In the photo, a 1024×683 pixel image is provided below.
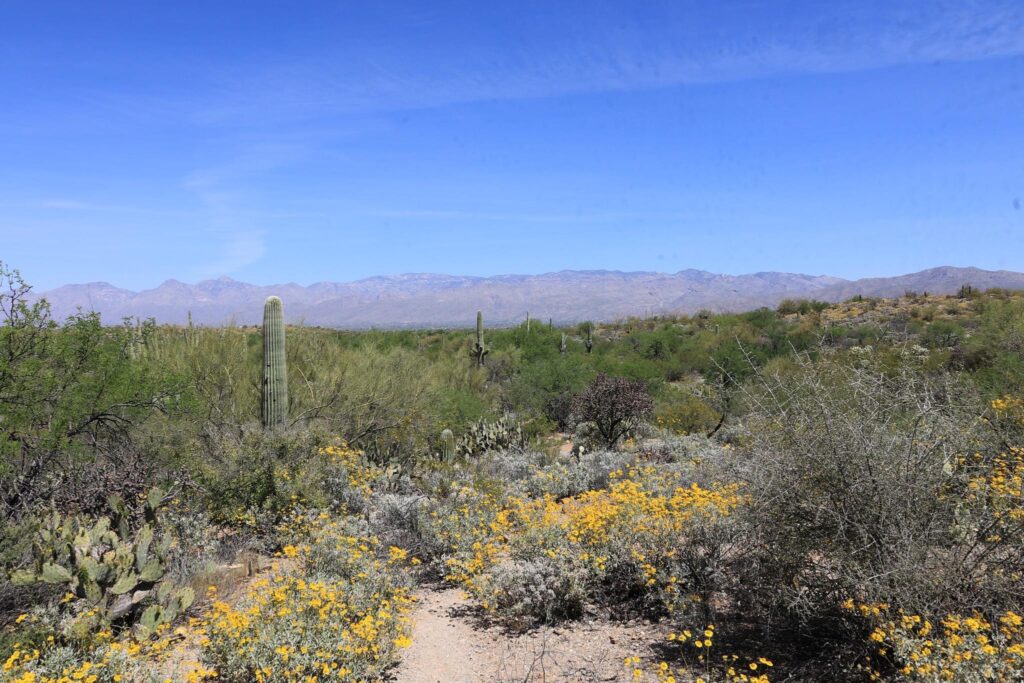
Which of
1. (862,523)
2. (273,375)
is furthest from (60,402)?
(862,523)

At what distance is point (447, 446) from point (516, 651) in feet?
21.0

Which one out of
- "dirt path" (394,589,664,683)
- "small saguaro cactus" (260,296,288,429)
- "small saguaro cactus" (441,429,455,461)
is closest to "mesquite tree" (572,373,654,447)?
"small saguaro cactus" (441,429,455,461)

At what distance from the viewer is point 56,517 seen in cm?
587

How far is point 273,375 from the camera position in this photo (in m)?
10.4

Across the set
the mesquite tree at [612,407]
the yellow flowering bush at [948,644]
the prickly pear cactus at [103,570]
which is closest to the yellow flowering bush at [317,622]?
the prickly pear cactus at [103,570]

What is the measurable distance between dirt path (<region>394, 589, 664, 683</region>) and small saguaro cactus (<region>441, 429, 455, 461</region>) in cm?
533

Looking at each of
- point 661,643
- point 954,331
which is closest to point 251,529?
point 661,643

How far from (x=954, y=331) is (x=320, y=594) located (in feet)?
85.2

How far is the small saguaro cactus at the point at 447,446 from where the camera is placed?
11.5 m

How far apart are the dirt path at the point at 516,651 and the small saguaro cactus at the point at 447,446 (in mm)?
5331

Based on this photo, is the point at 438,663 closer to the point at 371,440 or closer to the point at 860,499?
the point at 860,499

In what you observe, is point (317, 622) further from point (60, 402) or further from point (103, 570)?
point (60, 402)

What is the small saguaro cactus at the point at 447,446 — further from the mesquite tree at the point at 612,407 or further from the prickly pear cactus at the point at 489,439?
the mesquite tree at the point at 612,407

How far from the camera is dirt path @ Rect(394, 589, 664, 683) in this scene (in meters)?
5.05
